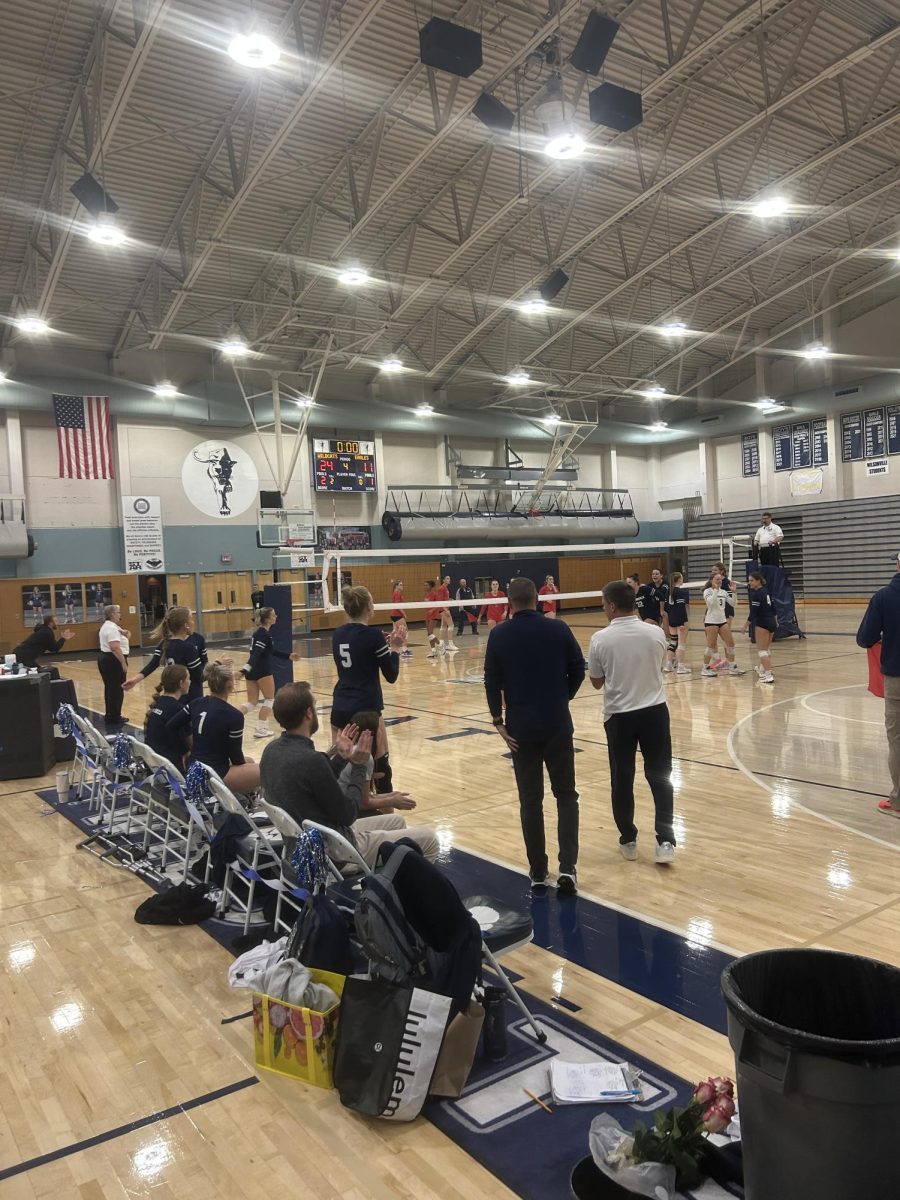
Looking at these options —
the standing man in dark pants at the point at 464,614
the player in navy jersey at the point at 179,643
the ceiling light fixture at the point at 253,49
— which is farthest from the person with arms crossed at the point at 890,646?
the standing man in dark pants at the point at 464,614

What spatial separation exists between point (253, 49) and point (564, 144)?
4.26 metres

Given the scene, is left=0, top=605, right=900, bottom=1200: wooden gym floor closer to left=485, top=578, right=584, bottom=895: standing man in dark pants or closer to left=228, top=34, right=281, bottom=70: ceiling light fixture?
left=485, top=578, right=584, bottom=895: standing man in dark pants

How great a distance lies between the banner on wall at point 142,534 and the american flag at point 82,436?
4.92 feet

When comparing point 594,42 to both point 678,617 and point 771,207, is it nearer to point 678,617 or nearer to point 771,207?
point 771,207

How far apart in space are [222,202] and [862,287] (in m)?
18.8

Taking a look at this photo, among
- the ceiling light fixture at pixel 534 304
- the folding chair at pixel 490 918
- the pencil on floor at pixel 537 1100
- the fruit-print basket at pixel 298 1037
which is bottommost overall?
the pencil on floor at pixel 537 1100

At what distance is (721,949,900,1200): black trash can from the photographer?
1.81m

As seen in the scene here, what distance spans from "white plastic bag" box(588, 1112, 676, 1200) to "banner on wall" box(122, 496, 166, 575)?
75.9ft

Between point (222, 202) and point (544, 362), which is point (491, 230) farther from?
point (544, 362)

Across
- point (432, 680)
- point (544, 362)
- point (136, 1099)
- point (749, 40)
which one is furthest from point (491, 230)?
point (136, 1099)

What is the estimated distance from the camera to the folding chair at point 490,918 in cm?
328

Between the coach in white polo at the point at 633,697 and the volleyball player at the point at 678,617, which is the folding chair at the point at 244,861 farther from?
the volleyball player at the point at 678,617

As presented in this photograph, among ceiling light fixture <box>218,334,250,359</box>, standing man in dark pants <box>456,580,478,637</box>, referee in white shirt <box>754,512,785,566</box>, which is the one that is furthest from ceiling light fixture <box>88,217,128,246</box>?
referee in white shirt <box>754,512,785,566</box>

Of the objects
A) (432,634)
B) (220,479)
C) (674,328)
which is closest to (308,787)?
(432,634)
